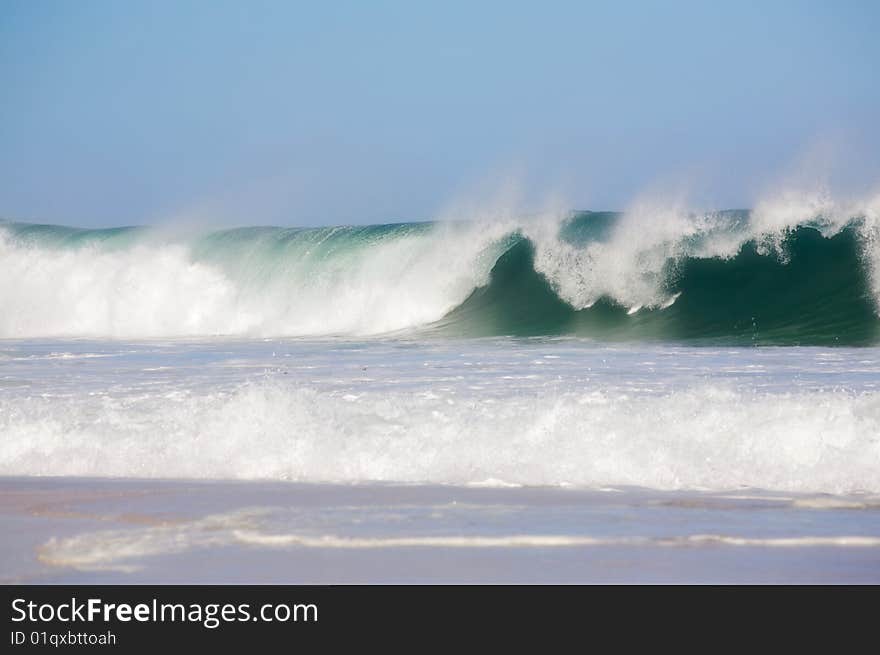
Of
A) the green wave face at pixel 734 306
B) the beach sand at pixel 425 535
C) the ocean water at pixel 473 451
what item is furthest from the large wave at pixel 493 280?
the beach sand at pixel 425 535

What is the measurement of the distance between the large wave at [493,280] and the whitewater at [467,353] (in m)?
0.06

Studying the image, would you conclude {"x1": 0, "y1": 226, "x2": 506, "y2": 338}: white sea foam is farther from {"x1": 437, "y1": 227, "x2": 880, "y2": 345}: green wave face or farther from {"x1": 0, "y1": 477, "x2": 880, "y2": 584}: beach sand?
{"x1": 0, "y1": 477, "x2": 880, "y2": 584}: beach sand

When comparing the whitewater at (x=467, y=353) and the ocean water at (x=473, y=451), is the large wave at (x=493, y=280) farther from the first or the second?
the ocean water at (x=473, y=451)

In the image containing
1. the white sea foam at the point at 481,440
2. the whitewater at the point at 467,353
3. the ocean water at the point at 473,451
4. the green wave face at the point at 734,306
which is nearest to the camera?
the ocean water at the point at 473,451

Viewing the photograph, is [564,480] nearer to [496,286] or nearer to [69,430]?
[69,430]

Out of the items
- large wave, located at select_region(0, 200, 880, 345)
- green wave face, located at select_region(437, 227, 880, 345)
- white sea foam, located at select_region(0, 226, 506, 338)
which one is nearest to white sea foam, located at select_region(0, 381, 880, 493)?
green wave face, located at select_region(437, 227, 880, 345)

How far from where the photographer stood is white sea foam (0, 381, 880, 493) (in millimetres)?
6602

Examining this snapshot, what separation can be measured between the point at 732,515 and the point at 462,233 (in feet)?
58.1

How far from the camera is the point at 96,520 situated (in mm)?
5520

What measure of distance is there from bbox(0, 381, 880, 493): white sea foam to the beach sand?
14.1 inches

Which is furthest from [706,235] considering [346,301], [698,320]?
[346,301]

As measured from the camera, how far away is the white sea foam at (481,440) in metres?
6.60

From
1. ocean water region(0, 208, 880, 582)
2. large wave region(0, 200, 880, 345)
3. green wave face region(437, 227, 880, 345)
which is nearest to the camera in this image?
ocean water region(0, 208, 880, 582)

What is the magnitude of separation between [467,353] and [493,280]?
7.36 m
